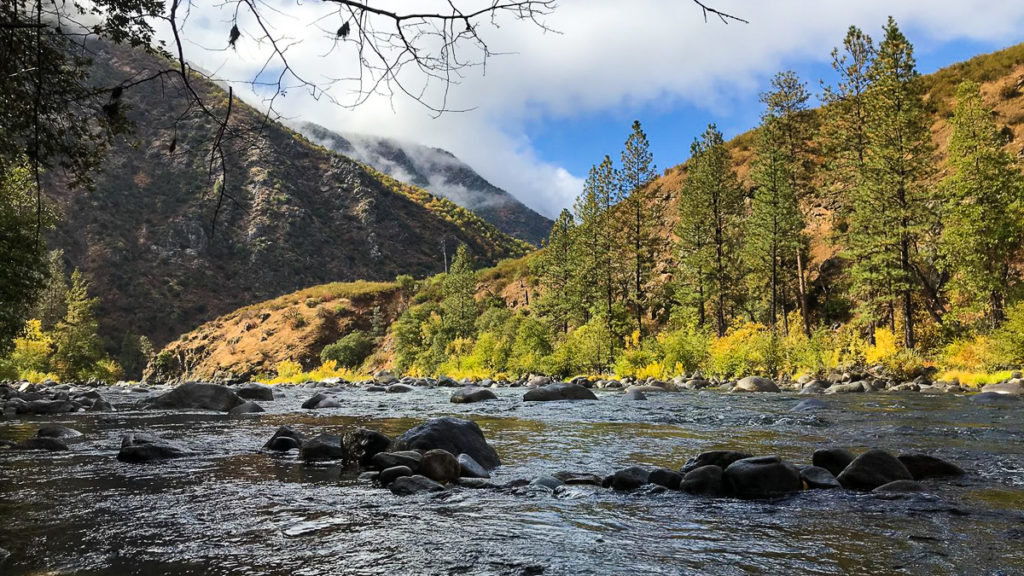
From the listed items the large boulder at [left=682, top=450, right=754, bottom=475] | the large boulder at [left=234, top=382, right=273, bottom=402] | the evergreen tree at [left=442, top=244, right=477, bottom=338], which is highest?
the evergreen tree at [left=442, top=244, right=477, bottom=338]

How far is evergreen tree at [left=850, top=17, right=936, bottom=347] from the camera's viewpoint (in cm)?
2784

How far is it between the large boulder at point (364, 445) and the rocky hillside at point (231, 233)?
75.5m

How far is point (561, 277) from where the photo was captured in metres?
55.1

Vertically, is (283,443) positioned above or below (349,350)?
below

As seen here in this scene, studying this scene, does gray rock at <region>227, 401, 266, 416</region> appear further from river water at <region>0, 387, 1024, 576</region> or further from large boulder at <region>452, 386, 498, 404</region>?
river water at <region>0, 387, 1024, 576</region>

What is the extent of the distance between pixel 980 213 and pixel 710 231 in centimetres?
1936

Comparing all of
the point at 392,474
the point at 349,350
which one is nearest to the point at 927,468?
the point at 392,474

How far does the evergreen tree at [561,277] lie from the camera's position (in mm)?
49719

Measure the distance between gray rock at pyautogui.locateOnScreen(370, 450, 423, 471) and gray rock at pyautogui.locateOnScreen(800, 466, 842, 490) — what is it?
154 inches

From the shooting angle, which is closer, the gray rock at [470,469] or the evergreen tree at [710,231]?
the gray rock at [470,469]

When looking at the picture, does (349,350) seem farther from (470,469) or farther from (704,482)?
(704,482)

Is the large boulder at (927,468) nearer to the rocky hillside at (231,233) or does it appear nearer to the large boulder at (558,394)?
the large boulder at (558,394)

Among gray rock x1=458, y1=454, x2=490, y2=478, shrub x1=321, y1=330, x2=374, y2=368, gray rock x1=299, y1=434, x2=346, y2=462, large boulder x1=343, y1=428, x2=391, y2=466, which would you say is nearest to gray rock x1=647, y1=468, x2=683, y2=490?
gray rock x1=458, y1=454, x2=490, y2=478

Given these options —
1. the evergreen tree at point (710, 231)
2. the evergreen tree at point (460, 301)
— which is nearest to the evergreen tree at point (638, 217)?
the evergreen tree at point (710, 231)
